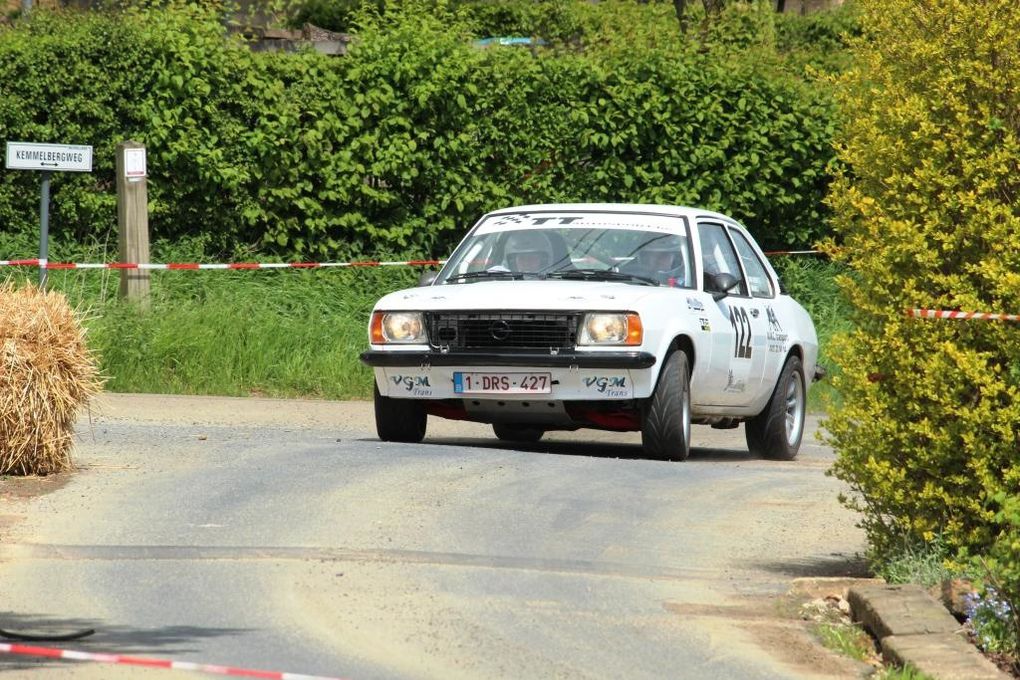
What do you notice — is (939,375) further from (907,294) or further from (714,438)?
(714,438)

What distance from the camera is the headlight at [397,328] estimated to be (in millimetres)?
12344

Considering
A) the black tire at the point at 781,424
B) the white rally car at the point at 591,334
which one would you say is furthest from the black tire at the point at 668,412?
the black tire at the point at 781,424

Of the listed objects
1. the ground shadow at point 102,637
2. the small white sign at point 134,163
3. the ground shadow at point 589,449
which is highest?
the small white sign at point 134,163

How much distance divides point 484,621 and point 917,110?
2.85 meters

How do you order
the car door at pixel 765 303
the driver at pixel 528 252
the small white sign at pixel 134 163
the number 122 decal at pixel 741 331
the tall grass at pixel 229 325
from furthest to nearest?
the small white sign at pixel 134 163, the tall grass at pixel 229 325, the car door at pixel 765 303, the number 122 decal at pixel 741 331, the driver at pixel 528 252

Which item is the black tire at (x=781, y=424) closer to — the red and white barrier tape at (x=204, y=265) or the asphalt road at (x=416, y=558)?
the asphalt road at (x=416, y=558)

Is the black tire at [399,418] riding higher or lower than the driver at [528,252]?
lower


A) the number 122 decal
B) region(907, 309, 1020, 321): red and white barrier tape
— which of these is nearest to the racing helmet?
the number 122 decal

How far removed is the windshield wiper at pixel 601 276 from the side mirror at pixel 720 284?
0.46m

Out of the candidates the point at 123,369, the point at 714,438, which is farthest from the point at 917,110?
the point at 123,369

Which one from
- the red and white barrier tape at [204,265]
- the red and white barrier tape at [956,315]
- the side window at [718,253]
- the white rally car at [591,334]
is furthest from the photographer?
the red and white barrier tape at [204,265]

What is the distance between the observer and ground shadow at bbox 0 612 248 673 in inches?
253

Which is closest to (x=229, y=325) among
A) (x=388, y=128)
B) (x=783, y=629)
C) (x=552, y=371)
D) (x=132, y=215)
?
(x=132, y=215)

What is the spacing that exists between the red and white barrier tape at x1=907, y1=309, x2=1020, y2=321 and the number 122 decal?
5.25 m
